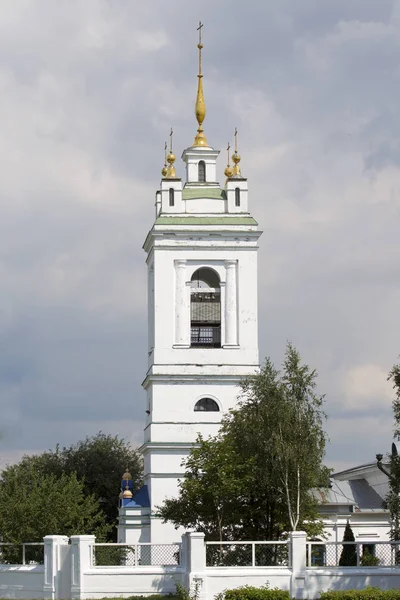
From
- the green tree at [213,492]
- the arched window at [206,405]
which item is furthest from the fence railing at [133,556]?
the arched window at [206,405]

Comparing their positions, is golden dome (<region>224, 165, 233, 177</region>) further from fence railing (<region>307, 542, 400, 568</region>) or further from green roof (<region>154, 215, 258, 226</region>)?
fence railing (<region>307, 542, 400, 568</region>)

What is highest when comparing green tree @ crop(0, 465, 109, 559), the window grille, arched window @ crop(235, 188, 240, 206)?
arched window @ crop(235, 188, 240, 206)

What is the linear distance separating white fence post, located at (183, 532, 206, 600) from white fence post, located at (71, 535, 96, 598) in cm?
261

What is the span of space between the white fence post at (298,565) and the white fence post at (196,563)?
2.23 meters

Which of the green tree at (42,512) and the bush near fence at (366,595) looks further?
the green tree at (42,512)

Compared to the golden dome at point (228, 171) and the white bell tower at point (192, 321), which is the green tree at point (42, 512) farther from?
the golden dome at point (228, 171)

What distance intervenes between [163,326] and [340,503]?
11429 millimetres

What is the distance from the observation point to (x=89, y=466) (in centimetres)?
7244

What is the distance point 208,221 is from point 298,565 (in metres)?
23.2

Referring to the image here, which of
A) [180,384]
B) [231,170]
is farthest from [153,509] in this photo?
[231,170]

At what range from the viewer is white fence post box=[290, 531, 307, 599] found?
3403 cm

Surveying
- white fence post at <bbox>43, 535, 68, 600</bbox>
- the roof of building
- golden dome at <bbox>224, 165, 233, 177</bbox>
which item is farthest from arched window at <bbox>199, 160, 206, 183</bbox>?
white fence post at <bbox>43, 535, 68, 600</bbox>

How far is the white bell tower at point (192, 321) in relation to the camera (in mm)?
53406

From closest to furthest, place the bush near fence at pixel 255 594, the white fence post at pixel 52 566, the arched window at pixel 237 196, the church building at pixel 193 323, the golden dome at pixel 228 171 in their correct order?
the bush near fence at pixel 255 594
the white fence post at pixel 52 566
the church building at pixel 193 323
the arched window at pixel 237 196
the golden dome at pixel 228 171
